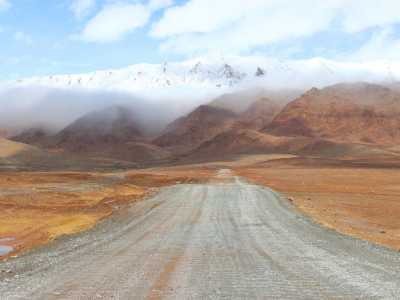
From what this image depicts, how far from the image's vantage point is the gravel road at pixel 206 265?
1207cm

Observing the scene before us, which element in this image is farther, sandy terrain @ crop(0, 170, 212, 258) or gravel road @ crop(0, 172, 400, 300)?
sandy terrain @ crop(0, 170, 212, 258)

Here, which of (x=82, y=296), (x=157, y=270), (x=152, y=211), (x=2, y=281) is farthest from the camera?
(x=152, y=211)

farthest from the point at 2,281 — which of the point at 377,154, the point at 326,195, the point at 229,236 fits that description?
the point at 377,154

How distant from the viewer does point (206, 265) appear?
15.5m

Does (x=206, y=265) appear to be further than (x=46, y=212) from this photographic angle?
No

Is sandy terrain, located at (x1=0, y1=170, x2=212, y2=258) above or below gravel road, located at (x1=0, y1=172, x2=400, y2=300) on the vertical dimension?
below

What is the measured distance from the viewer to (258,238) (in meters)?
21.1

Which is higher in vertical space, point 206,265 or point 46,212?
point 206,265

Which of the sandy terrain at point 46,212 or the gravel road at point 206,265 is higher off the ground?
the gravel road at point 206,265

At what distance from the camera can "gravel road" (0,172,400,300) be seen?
12.1 m

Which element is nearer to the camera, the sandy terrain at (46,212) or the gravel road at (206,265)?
the gravel road at (206,265)

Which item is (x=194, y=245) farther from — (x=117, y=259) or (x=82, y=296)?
(x=82, y=296)

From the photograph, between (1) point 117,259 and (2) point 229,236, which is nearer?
(1) point 117,259

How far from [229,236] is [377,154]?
483 ft
